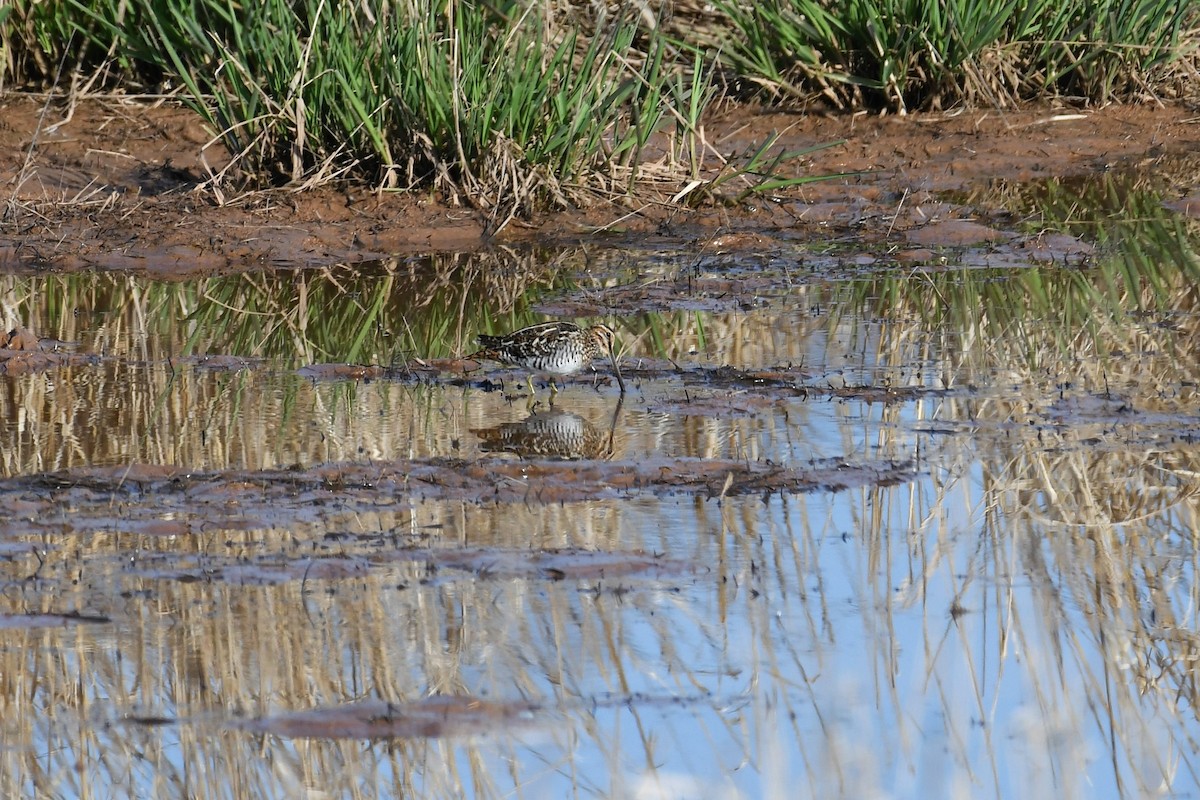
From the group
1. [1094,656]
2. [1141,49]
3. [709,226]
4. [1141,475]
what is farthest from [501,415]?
[1141,49]

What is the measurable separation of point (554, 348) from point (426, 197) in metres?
4.15

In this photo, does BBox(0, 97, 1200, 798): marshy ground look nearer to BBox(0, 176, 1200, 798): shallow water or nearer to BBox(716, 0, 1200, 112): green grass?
BBox(0, 176, 1200, 798): shallow water

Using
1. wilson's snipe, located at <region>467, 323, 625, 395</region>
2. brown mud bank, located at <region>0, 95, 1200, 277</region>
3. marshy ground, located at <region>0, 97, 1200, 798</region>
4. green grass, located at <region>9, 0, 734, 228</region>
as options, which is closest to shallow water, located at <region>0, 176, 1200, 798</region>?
marshy ground, located at <region>0, 97, 1200, 798</region>

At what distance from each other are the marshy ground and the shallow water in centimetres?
1

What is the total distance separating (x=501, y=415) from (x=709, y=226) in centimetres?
425

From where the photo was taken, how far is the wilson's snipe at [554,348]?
7.09 m

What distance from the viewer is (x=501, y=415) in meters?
6.98

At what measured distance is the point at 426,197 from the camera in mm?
11031

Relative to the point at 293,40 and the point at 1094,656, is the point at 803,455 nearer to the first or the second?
the point at 1094,656

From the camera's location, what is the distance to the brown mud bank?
1054 centimetres

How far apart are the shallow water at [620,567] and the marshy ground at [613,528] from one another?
1 centimetres

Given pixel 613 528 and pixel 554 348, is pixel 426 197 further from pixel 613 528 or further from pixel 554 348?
pixel 613 528

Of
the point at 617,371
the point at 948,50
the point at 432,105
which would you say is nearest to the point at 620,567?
the point at 617,371

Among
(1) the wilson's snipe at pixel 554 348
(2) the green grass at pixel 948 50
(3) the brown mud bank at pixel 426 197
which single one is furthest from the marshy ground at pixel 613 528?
(2) the green grass at pixel 948 50
